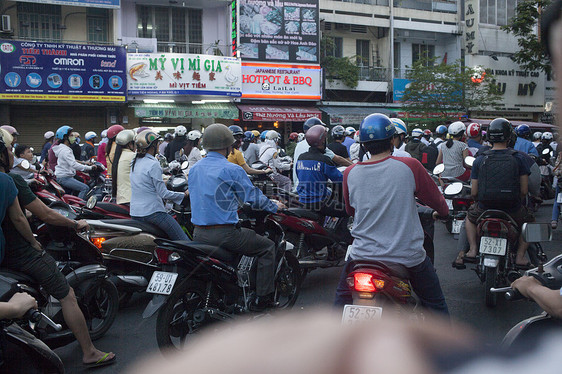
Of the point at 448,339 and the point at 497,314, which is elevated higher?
the point at 448,339

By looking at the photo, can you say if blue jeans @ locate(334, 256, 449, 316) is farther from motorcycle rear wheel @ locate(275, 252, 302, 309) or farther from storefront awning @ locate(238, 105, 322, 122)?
storefront awning @ locate(238, 105, 322, 122)

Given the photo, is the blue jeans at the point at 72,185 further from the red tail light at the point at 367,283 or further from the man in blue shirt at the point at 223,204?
the red tail light at the point at 367,283

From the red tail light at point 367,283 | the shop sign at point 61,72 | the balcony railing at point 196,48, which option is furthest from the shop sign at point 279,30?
the red tail light at point 367,283

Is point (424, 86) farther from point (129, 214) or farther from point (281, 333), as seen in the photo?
point (281, 333)

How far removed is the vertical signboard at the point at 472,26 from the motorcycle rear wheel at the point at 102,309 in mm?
29460

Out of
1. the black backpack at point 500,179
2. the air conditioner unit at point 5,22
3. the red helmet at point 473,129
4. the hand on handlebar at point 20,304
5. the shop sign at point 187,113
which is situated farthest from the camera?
the shop sign at point 187,113

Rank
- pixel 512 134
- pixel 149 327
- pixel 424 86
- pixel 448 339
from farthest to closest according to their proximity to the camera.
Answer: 1. pixel 424 86
2. pixel 512 134
3. pixel 149 327
4. pixel 448 339

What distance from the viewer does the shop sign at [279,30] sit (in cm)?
2320

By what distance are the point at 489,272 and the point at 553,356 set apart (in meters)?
4.46

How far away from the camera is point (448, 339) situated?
942 mm

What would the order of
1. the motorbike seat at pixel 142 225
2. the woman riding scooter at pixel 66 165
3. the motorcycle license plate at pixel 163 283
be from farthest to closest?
1. the woman riding scooter at pixel 66 165
2. the motorbike seat at pixel 142 225
3. the motorcycle license plate at pixel 163 283

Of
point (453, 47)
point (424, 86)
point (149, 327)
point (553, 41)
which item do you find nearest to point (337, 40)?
point (424, 86)

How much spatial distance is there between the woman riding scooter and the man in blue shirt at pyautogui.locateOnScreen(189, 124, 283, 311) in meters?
6.23

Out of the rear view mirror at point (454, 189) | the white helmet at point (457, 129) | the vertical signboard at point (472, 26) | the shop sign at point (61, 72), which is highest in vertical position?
the vertical signboard at point (472, 26)
